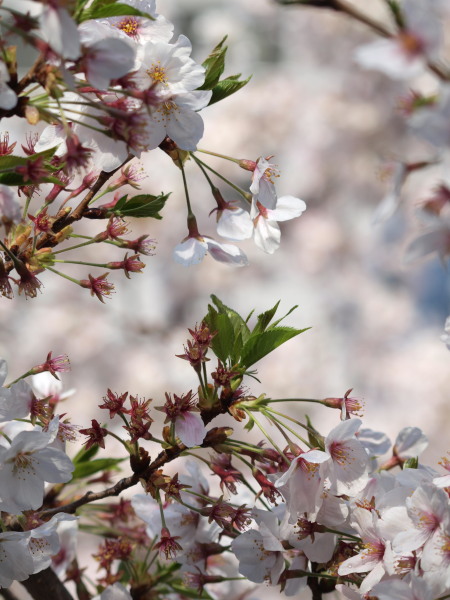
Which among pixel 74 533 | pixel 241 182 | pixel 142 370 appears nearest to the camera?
pixel 74 533

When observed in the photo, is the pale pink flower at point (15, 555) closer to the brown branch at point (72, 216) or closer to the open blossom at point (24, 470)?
the open blossom at point (24, 470)

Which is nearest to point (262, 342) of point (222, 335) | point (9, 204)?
point (222, 335)

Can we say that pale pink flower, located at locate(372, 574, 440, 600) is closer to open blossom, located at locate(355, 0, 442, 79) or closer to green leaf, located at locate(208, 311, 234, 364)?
green leaf, located at locate(208, 311, 234, 364)

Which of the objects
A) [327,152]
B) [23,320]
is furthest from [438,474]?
[327,152]

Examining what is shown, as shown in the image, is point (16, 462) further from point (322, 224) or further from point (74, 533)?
point (322, 224)

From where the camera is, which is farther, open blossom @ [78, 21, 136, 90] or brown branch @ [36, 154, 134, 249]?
brown branch @ [36, 154, 134, 249]

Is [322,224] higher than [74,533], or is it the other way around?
[74,533]

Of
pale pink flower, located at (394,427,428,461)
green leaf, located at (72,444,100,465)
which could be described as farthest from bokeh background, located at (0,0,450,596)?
pale pink flower, located at (394,427,428,461)

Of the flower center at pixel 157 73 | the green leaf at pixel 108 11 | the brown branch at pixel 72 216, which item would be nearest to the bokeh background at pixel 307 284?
the brown branch at pixel 72 216
